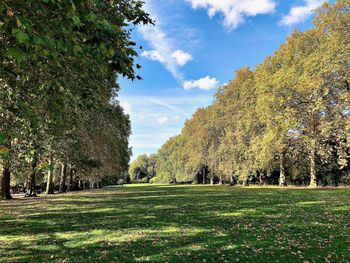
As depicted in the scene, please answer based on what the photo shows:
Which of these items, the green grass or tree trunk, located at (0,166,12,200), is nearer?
the green grass

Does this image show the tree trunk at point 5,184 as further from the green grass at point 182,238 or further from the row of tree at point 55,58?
the green grass at point 182,238

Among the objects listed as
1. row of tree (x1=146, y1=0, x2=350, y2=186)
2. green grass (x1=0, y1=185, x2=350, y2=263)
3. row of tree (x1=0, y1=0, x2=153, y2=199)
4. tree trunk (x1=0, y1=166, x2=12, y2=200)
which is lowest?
green grass (x1=0, y1=185, x2=350, y2=263)

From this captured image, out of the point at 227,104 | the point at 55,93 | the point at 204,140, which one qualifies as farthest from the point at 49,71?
the point at 204,140

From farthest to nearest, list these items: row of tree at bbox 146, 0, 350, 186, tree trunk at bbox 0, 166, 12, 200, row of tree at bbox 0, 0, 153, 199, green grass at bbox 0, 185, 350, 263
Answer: row of tree at bbox 146, 0, 350, 186 → tree trunk at bbox 0, 166, 12, 200 → green grass at bbox 0, 185, 350, 263 → row of tree at bbox 0, 0, 153, 199

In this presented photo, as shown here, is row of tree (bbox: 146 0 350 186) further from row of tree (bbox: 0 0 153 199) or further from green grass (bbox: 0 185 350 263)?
row of tree (bbox: 0 0 153 199)

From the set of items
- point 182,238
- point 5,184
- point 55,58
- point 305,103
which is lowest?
point 182,238

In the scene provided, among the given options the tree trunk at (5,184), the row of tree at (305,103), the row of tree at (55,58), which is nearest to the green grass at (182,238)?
the row of tree at (55,58)

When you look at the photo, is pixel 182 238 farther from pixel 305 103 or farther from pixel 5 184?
pixel 305 103

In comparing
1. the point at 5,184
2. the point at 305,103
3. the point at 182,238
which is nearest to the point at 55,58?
the point at 182,238

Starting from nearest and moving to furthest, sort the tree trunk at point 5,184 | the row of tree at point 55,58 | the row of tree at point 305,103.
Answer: the row of tree at point 55,58
the tree trunk at point 5,184
the row of tree at point 305,103

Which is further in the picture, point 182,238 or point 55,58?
point 182,238

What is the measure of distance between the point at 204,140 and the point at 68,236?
62252mm

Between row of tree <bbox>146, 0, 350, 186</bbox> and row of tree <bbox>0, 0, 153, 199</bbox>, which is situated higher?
row of tree <bbox>146, 0, 350, 186</bbox>

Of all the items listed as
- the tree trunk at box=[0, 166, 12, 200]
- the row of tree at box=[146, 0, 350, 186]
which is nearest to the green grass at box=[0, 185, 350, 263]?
the tree trunk at box=[0, 166, 12, 200]
